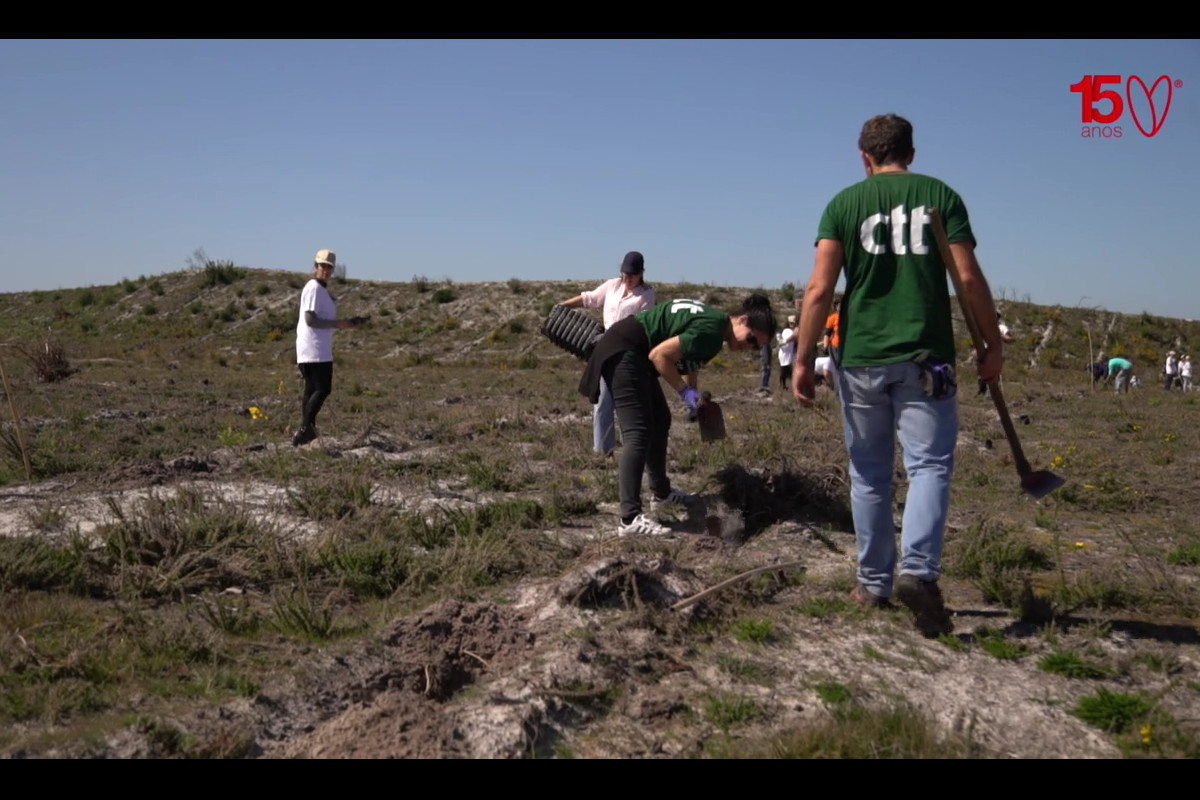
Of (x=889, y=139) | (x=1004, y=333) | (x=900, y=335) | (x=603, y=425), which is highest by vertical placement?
(x=889, y=139)

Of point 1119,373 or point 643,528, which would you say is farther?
point 1119,373

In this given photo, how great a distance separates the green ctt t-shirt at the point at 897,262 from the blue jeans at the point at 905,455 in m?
0.11

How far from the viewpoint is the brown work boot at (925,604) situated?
3801mm

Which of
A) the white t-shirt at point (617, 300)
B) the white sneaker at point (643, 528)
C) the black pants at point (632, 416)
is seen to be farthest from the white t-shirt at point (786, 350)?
the white sneaker at point (643, 528)

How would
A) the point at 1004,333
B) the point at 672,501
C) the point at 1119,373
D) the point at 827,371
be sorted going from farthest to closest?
1. the point at 1119,373
2. the point at 1004,333
3. the point at 827,371
4. the point at 672,501

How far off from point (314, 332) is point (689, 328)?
405 centimetres

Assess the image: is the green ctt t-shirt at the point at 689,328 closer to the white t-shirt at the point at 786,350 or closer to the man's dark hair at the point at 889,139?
the man's dark hair at the point at 889,139

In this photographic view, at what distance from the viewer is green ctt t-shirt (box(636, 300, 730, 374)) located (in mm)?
5109

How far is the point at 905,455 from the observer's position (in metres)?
3.91

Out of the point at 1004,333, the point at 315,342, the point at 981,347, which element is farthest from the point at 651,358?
the point at 1004,333

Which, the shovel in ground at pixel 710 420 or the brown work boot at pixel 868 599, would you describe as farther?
the shovel in ground at pixel 710 420

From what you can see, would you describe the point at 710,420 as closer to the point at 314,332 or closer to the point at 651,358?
the point at 651,358

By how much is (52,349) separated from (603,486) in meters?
13.6
